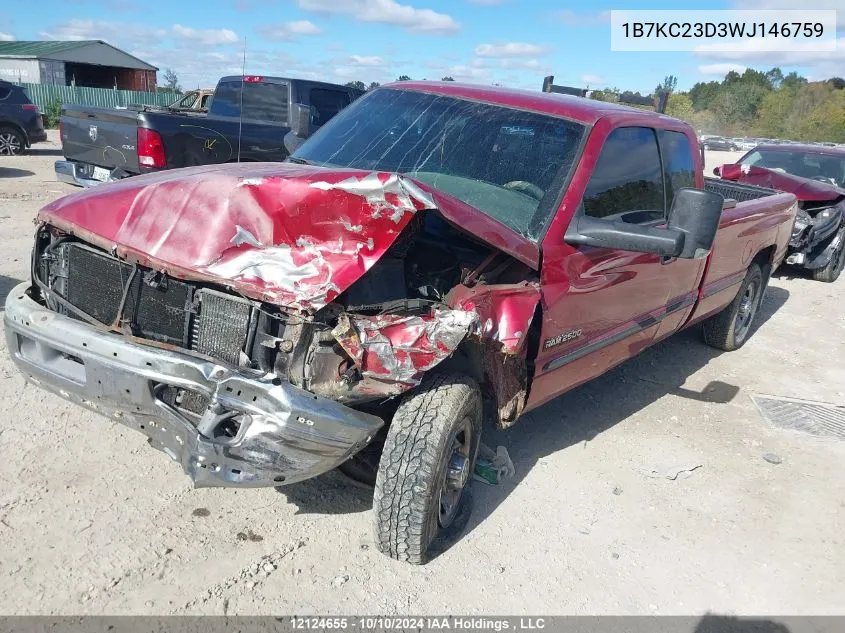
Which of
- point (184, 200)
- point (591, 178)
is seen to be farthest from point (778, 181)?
point (184, 200)

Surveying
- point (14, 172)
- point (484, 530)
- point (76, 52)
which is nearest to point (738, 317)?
point (484, 530)

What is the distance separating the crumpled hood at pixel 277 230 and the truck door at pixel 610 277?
2.95 ft

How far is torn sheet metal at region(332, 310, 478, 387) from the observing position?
2521mm

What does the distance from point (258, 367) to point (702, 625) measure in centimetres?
212

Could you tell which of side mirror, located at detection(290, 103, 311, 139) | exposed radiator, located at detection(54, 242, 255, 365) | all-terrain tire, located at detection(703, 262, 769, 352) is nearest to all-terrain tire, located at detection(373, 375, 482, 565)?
exposed radiator, located at detection(54, 242, 255, 365)

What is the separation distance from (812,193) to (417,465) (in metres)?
8.68

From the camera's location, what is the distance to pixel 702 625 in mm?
2846

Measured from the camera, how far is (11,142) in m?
15.0

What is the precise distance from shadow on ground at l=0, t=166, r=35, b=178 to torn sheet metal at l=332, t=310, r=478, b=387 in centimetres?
1204

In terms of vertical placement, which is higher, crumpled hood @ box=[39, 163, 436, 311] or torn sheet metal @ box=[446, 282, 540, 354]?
crumpled hood @ box=[39, 163, 436, 311]

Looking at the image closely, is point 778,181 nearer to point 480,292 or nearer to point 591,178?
point 591,178

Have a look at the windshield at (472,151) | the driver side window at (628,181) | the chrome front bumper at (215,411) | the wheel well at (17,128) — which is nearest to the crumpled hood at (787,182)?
the driver side window at (628,181)

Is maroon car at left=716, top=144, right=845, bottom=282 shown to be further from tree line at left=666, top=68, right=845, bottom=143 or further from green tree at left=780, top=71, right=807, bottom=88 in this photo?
green tree at left=780, top=71, right=807, bottom=88

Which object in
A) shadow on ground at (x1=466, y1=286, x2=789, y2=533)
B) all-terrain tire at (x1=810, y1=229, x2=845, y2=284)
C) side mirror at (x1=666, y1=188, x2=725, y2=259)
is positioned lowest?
shadow on ground at (x1=466, y1=286, x2=789, y2=533)
